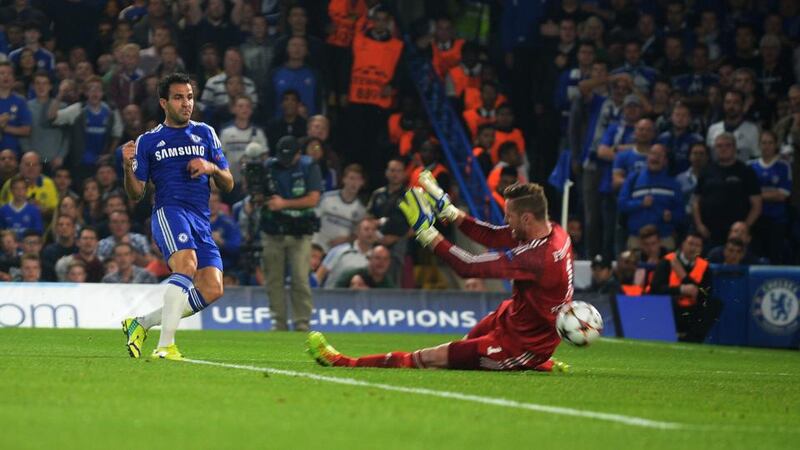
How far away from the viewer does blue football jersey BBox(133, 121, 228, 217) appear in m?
12.7

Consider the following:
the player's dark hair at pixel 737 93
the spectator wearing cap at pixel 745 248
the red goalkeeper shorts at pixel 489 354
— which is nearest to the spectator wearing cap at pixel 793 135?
the player's dark hair at pixel 737 93

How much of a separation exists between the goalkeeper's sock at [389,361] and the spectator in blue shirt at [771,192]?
11162 mm

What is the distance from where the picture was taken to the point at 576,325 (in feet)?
38.0

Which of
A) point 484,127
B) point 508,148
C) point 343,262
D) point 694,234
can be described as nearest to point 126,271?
point 343,262

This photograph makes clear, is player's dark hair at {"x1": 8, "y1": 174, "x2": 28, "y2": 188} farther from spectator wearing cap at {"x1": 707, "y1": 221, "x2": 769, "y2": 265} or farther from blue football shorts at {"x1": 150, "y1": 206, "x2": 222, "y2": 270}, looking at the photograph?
spectator wearing cap at {"x1": 707, "y1": 221, "x2": 769, "y2": 265}

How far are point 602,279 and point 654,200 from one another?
51.7 inches

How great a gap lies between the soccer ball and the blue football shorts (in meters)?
3.02

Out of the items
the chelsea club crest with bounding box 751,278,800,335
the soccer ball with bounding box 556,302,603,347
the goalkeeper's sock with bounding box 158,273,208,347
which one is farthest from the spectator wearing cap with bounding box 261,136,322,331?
the soccer ball with bounding box 556,302,603,347

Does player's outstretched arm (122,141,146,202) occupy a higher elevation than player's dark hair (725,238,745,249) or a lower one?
higher

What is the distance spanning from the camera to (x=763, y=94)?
24078mm

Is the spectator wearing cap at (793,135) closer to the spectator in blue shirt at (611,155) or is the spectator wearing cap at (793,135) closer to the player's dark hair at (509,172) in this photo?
the spectator in blue shirt at (611,155)

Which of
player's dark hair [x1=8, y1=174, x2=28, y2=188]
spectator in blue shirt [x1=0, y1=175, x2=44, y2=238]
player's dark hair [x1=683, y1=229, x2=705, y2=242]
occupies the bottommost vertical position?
player's dark hair [x1=683, y1=229, x2=705, y2=242]

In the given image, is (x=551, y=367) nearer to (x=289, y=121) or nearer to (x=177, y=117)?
(x=177, y=117)

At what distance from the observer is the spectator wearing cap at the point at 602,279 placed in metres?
21.9
